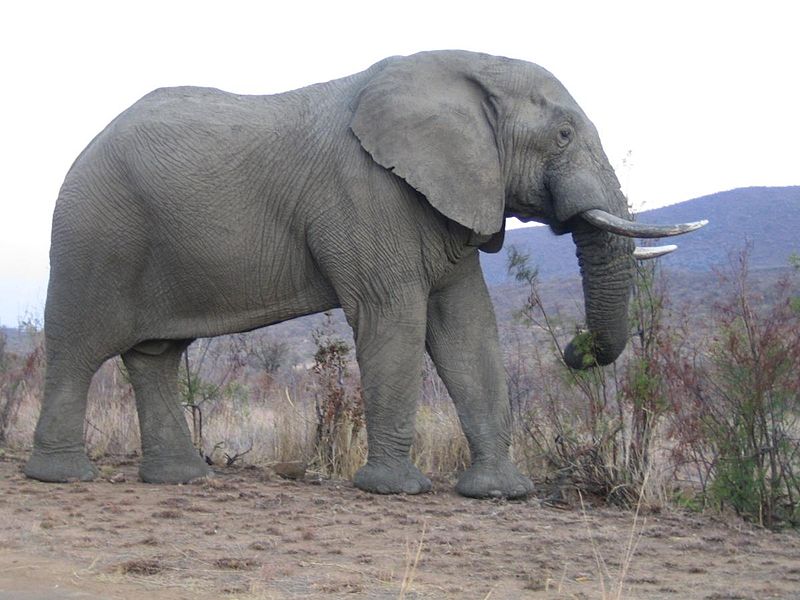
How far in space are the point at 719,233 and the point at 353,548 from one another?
65.4 metres

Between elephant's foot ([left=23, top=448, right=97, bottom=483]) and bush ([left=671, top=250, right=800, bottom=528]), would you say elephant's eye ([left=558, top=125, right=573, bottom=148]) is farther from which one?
elephant's foot ([left=23, top=448, right=97, bottom=483])

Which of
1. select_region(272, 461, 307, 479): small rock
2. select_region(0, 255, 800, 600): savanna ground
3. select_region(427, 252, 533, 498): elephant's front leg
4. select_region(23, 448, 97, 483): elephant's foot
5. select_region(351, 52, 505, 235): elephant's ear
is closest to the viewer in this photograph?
select_region(0, 255, 800, 600): savanna ground

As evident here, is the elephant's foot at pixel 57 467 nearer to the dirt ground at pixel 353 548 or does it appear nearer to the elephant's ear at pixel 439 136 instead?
the dirt ground at pixel 353 548

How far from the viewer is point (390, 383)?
7.55 meters

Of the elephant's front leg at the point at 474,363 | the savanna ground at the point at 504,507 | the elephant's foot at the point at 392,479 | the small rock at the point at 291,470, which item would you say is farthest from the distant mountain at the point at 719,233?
the elephant's foot at the point at 392,479

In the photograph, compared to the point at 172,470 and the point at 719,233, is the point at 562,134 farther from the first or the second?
the point at 719,233

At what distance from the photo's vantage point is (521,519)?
6.71 m

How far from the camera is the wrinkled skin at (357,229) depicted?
7578 mm

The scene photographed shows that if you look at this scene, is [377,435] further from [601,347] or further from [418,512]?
[601,347]

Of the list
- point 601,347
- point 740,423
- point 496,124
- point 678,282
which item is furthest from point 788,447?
point 678,282

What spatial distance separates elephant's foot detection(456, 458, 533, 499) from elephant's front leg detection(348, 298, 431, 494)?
309mm

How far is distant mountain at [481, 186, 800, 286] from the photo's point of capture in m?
60.2

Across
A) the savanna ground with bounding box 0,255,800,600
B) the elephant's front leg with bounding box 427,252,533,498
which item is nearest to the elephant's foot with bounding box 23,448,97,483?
the savanna ground with bounding box 0,255,800,600

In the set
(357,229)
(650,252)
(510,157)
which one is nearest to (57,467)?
(357,229)
